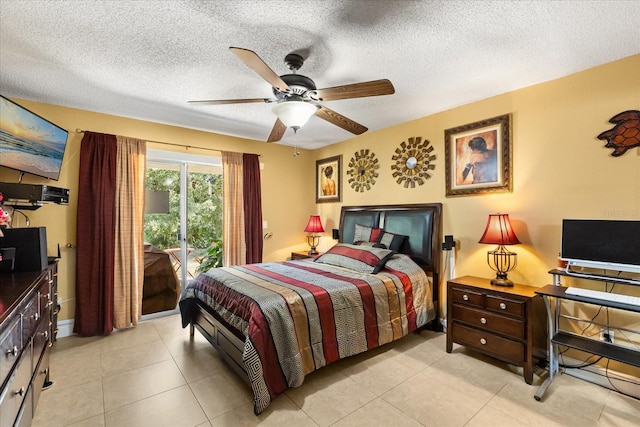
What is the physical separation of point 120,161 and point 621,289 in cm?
517

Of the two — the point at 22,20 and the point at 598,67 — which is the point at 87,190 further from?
the point at 598,67

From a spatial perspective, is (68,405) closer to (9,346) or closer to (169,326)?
(9,346)

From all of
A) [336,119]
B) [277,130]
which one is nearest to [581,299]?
[336,119]

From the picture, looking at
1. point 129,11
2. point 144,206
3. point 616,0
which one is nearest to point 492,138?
point 616,0

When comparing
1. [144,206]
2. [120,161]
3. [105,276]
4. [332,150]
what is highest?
[332,150]

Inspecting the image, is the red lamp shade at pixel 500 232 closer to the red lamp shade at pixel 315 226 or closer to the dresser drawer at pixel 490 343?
the dresser drawer at pixel 490 343

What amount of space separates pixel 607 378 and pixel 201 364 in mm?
3461

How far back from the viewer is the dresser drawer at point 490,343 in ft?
8.14

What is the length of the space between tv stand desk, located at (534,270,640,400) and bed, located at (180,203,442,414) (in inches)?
44.5

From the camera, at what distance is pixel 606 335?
2.44 metres

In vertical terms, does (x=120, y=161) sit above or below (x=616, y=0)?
below

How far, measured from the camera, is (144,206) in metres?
3.80

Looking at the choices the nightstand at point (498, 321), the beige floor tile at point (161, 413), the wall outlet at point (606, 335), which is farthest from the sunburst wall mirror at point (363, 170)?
the beige floor tile at point (161, 413)

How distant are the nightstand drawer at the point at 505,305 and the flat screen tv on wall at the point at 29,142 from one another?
4458 mm
